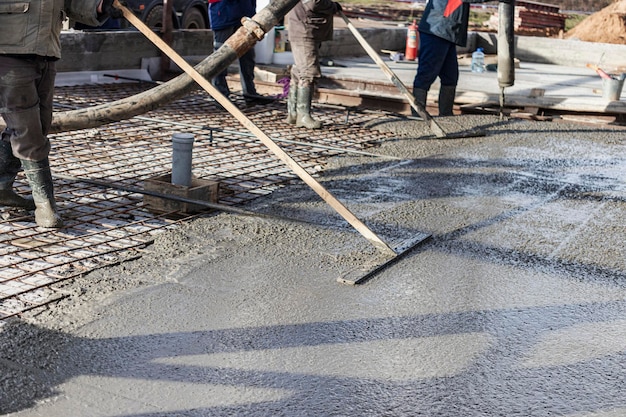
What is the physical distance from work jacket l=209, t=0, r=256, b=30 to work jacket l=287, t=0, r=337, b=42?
1.00 meters

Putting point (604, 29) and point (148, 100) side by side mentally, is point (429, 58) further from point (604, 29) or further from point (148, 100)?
point (604, 29)

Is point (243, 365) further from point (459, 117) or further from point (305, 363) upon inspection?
point (459, 117)

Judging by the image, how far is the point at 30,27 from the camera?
4207 millimetres

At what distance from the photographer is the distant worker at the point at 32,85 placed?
420 centimetres

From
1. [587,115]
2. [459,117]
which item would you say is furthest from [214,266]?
[587,115]

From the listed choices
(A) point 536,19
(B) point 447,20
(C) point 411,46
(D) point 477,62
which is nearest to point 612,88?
(B) point 447,20

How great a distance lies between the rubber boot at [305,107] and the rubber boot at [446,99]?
1749mm

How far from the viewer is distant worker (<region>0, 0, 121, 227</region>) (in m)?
4.20

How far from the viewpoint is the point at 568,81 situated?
12.7 m

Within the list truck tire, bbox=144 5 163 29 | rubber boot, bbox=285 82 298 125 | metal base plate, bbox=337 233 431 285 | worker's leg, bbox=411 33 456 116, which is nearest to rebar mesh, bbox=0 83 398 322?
rubber boot, bbox=285 82 298 125

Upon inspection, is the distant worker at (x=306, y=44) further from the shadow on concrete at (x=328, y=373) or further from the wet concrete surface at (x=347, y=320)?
the shadow on concrete at (x=328, y=373)

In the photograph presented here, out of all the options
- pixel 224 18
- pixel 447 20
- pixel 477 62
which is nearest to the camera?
pixel 447 20

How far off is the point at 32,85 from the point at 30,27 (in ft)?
0.99

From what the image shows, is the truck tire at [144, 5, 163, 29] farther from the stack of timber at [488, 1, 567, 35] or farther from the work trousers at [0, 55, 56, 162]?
the stack of timber at [488, 1, 567, 35]
